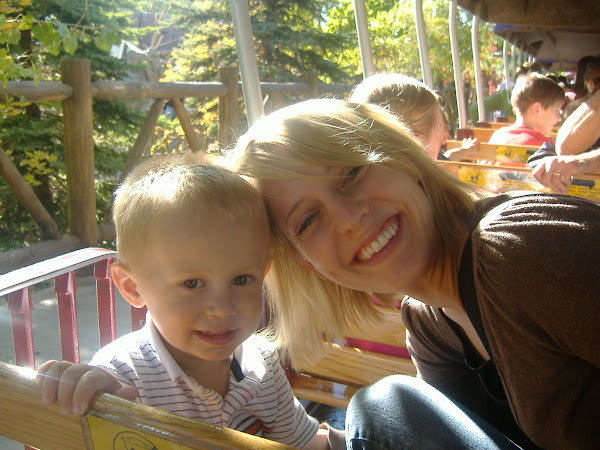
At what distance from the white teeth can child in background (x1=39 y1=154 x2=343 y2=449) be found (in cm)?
23

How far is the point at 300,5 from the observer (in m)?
12.2

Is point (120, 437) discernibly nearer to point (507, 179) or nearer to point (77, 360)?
point (77, 360)

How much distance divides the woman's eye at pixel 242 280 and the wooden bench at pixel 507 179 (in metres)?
1.59

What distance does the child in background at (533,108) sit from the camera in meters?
4.21

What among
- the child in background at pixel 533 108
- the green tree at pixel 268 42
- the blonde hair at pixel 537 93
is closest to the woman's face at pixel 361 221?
the child in background at pixel 533 108

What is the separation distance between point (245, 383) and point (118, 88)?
12.4 ft

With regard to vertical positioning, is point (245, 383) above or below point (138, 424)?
below

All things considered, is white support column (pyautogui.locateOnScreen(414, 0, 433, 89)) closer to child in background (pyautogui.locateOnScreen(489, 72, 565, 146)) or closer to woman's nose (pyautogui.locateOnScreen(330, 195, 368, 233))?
child in background (pyautogui.locateOnScreen(489, 72, 565, 146))

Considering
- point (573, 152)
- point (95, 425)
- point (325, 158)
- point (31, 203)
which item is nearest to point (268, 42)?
point (31, 203)

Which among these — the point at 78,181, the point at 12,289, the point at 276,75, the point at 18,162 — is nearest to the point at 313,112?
the point at 12,289

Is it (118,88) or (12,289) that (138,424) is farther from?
(118,88)

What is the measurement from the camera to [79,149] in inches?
165

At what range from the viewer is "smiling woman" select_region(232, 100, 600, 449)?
3.21ft

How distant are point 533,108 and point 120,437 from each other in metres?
4.23
